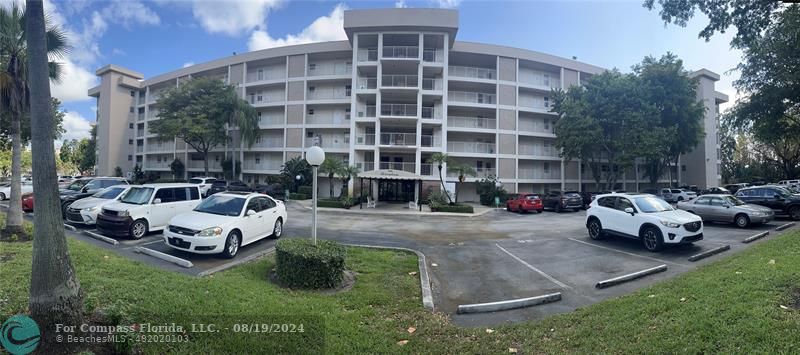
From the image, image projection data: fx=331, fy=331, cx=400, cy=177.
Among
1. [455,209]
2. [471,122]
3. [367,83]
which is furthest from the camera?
[471,122]

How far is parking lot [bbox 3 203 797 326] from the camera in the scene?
6127mm

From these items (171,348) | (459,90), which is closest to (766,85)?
(459,90)

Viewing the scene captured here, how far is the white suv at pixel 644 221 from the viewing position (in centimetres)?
916

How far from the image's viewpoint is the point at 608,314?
4551 millimetres

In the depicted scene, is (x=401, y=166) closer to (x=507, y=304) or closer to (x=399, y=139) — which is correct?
(x=399, y=139)

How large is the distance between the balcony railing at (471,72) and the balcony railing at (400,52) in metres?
4.11

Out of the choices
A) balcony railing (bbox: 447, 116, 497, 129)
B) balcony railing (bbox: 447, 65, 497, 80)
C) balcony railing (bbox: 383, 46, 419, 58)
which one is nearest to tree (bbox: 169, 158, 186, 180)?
balcony railing (bbox: 383, 46, 419, 58)

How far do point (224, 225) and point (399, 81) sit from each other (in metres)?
25.0

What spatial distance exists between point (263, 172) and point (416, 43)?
20290 mm

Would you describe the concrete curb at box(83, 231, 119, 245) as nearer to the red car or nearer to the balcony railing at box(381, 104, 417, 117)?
the red car

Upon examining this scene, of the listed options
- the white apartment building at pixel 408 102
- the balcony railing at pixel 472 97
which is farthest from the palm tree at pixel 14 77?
the balcony railing at pixel 472 97

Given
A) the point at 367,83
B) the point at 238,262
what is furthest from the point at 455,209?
the point at 238,262

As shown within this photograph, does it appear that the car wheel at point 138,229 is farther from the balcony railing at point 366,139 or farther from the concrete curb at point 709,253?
the balcony railing at point 366,139

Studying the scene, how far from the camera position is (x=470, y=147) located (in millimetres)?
31516
